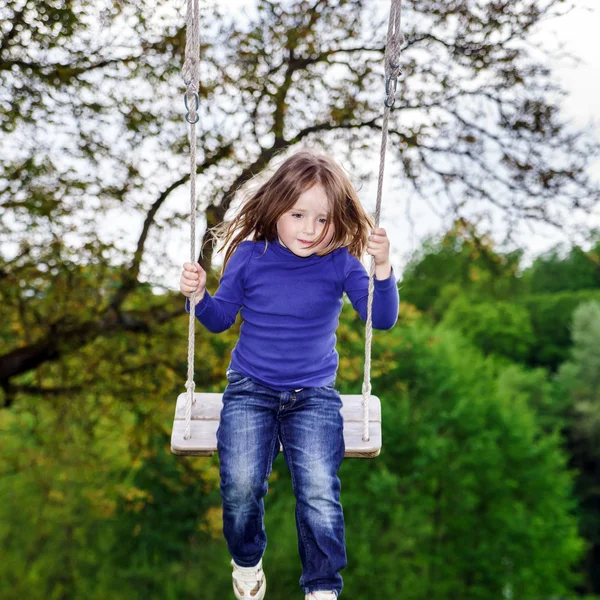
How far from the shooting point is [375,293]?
279 centimetres

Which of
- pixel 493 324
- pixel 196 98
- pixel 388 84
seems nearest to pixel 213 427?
pixel 196 98

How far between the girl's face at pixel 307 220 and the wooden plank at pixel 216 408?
0.62 meters

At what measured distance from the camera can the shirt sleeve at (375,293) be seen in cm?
278

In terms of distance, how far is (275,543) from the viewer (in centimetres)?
1534

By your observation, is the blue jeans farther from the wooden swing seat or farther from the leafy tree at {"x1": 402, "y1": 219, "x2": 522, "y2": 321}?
the leafy tree at {"x1": 402, "y1": 219, "x2": 522, "y2": 321}

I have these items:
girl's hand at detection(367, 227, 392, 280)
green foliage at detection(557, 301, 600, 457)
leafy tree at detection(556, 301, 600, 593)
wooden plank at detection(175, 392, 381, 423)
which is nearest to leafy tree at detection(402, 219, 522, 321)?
green foliage at detection(557, 301, 600, 457)

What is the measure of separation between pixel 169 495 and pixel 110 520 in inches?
64.7

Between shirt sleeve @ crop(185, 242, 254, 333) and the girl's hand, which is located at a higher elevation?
the girl's hand

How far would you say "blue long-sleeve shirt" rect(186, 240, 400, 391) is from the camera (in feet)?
9.07

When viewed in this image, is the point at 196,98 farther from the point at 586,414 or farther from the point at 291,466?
the point at 586,414

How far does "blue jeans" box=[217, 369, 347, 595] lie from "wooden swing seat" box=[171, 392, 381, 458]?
6 centimetres

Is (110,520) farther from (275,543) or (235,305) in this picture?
(235,305)

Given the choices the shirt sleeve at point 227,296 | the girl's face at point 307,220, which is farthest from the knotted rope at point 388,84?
the shirt sleeve at point 227,296

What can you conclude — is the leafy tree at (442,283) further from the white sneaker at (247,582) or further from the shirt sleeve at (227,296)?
the white sneaker at (247,582)
